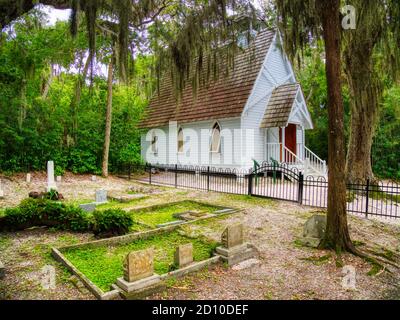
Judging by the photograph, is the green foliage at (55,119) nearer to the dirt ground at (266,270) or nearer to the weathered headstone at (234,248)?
the dirt ground at (266,270)

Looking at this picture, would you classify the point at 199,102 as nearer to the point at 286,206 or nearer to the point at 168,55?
the point at 168,55

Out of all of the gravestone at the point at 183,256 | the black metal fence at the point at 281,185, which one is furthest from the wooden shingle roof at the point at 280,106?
the gravestone at the point at 183,256

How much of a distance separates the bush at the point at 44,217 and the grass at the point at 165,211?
5.39 feet

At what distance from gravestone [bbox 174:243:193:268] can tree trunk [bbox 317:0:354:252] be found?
114 inches

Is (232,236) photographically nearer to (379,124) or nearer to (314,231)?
(314,231)

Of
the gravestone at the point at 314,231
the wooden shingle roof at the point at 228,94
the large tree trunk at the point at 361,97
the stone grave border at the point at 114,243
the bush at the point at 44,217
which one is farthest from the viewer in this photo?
the wooden shingle roof at the point at 228,94

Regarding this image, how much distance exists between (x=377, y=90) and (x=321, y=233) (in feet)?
30.8

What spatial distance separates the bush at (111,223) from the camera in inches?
262

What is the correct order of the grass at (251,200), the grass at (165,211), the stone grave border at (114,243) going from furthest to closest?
the grass at (251,200)
the grass at (165,211)
the stone grave border at (114,243)

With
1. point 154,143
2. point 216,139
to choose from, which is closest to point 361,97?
point 216,139

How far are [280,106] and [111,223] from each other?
12.5 meters

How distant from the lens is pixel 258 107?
1697cm

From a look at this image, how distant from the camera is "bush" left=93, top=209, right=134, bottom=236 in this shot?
262 inches

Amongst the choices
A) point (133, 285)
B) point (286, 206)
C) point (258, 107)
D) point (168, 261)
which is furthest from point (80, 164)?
point (133, 285)
